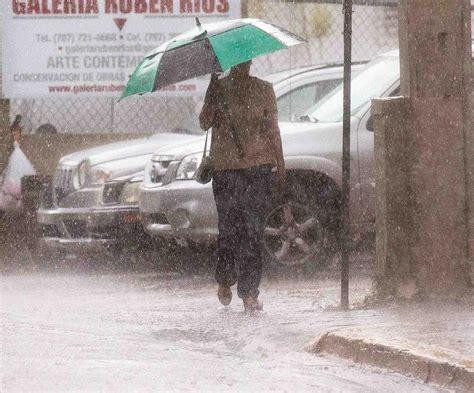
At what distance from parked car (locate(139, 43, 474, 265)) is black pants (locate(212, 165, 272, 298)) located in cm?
195

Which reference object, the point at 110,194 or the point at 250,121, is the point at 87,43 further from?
the point at 250,121

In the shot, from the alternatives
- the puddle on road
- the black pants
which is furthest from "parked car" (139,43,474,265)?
the puddle on road

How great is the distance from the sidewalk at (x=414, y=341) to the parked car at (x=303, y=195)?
2661mm

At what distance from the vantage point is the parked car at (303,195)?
12.1m

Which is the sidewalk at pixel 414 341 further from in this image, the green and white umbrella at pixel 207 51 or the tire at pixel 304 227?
the tire at pixel 304 227

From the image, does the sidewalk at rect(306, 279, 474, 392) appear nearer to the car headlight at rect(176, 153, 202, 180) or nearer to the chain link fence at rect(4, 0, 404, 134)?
the car headlight at rect(176, 153, 202, 180)

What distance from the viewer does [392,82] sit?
12.4m

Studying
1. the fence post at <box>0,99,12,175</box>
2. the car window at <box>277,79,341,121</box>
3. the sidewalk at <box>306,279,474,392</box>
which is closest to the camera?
the sidewalk at <box>306,279,474,392</box>

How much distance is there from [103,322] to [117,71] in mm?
6327

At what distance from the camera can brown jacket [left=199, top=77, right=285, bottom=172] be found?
32.1 feet

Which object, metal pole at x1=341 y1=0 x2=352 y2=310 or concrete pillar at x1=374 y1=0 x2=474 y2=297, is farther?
concrete pillar at x1=374 y1=0 x2=474 y2=297

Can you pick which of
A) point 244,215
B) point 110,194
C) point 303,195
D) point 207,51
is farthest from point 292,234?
point 207,51

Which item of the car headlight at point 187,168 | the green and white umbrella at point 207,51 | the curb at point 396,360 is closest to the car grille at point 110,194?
the car headlight at point 187,168

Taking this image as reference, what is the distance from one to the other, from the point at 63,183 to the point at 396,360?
662 centimetres
